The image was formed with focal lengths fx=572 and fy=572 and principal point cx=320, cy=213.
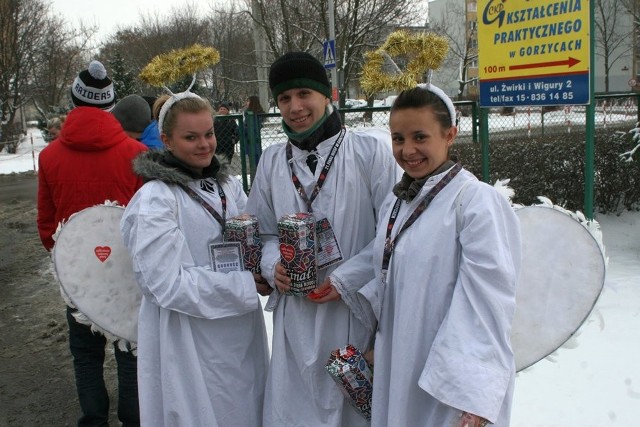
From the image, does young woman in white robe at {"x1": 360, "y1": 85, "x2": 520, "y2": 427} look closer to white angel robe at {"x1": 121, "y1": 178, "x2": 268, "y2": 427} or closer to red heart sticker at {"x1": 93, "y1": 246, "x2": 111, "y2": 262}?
white angel robe at {"x1": 121, "y1": 178, "x2": 268, "y2": 427}

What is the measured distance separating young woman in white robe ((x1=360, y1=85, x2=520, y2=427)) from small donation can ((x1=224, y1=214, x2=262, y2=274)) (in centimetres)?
52

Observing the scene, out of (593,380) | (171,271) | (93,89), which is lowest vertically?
(593,380)

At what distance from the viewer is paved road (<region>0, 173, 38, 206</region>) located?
12851 mm

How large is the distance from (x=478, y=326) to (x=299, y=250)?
719 millimetres

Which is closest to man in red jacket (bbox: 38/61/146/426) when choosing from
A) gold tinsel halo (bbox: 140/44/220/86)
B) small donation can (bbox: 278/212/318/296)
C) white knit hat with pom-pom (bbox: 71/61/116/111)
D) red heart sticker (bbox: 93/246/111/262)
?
white knit hat with pom-pom (bbox: 71/61/116/111)

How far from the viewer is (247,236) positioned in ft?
7.72

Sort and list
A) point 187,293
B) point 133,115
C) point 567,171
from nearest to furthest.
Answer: point 187,293 → point 133,115 → point 567,171

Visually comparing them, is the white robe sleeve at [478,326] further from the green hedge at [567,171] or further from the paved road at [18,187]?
the paved road at [18,187]

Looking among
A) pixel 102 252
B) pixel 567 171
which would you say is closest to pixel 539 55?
pixel 567 171

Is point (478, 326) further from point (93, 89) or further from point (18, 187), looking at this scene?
point (18, 187)

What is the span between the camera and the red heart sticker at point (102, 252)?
9.35 ft

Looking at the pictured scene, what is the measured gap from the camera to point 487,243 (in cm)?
171

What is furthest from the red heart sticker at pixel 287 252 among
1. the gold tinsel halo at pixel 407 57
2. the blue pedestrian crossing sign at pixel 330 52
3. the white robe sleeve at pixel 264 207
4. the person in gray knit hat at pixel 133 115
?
the blue pedestrian crossing sign at pixel 330 52

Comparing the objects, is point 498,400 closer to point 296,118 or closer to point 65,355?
point 296,118
